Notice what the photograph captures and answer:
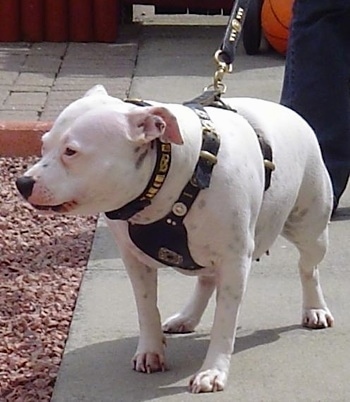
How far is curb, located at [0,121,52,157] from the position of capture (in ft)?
22.0

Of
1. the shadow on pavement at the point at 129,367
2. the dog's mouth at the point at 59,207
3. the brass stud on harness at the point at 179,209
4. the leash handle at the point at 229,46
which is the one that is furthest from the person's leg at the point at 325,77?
the dog's mouth at the point at 59,207

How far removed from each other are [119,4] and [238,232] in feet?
21.0

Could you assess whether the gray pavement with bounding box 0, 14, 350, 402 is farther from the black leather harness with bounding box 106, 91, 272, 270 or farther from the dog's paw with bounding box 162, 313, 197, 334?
the black leather harness with bounding box 106, 91, 272, 270

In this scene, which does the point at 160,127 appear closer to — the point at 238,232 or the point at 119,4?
the point at 238,232

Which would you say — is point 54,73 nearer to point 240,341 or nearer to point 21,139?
point 21,139

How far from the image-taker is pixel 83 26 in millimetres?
9531

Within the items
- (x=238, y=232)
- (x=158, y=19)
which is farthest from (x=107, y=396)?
(x=158, y=19)

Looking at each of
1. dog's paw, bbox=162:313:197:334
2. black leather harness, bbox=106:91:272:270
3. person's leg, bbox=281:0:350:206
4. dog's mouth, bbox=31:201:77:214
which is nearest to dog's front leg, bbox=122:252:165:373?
black leather harness, bbox=106:91:272:270

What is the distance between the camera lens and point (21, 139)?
6734 millimetres

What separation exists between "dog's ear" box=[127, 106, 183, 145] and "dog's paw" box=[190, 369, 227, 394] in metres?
0.87

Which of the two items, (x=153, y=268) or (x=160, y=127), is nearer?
(x=160, y=127)

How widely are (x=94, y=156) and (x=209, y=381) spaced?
35.8 inches

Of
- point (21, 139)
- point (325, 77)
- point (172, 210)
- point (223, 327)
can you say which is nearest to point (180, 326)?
point (223, 327)

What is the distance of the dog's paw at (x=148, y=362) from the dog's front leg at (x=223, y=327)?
0.19m
